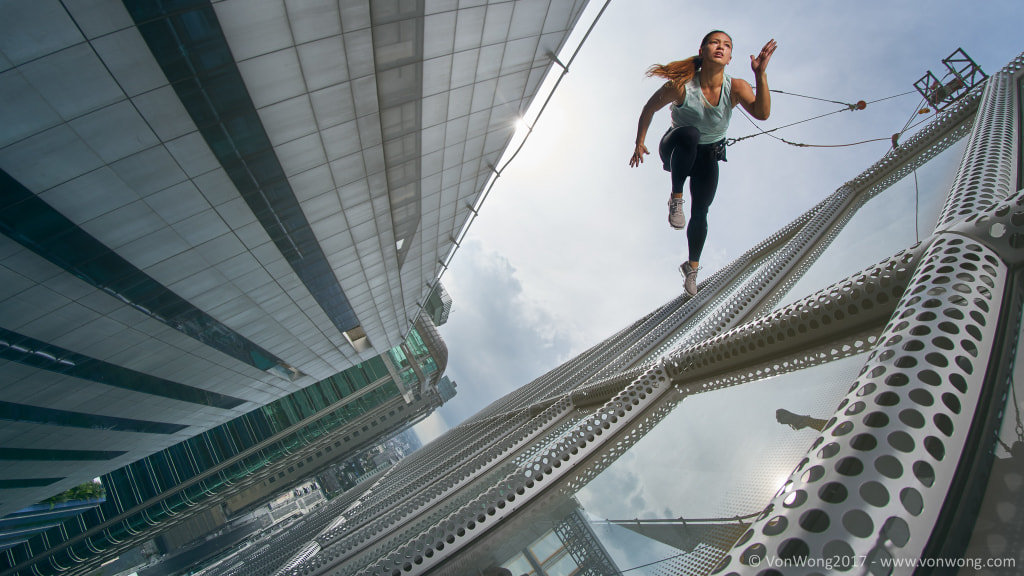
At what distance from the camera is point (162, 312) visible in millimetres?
8930

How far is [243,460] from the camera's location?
33.0 metres

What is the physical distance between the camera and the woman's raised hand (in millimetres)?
2961

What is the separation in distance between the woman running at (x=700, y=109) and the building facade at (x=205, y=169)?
4739 mm

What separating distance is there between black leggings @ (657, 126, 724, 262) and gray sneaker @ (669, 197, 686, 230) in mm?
90

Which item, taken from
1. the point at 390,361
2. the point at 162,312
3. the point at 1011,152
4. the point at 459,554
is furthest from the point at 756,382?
the point at 390,361

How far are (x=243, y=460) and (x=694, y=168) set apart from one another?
41051 mm

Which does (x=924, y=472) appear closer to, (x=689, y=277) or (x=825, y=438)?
(x=825, y=438)

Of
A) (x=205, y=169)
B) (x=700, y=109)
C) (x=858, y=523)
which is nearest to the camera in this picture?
(x=858, y=523)

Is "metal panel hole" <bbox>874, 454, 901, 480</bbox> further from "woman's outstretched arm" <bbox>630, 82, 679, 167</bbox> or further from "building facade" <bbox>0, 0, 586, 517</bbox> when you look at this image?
"building facade" <bbox>0, 0, 586, 517</bbox>

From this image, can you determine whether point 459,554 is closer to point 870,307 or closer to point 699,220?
point 870,307

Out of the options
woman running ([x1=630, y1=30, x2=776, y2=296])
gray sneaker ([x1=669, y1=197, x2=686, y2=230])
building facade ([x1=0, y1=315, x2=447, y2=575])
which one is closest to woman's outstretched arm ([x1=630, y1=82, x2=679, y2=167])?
woman running ([x1=630, y1=30, x2=776, y2=296])

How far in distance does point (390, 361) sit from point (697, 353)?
135ft

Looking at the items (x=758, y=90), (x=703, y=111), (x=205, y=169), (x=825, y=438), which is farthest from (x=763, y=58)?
(x=205, y=169)

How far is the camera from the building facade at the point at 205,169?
4605 mm
